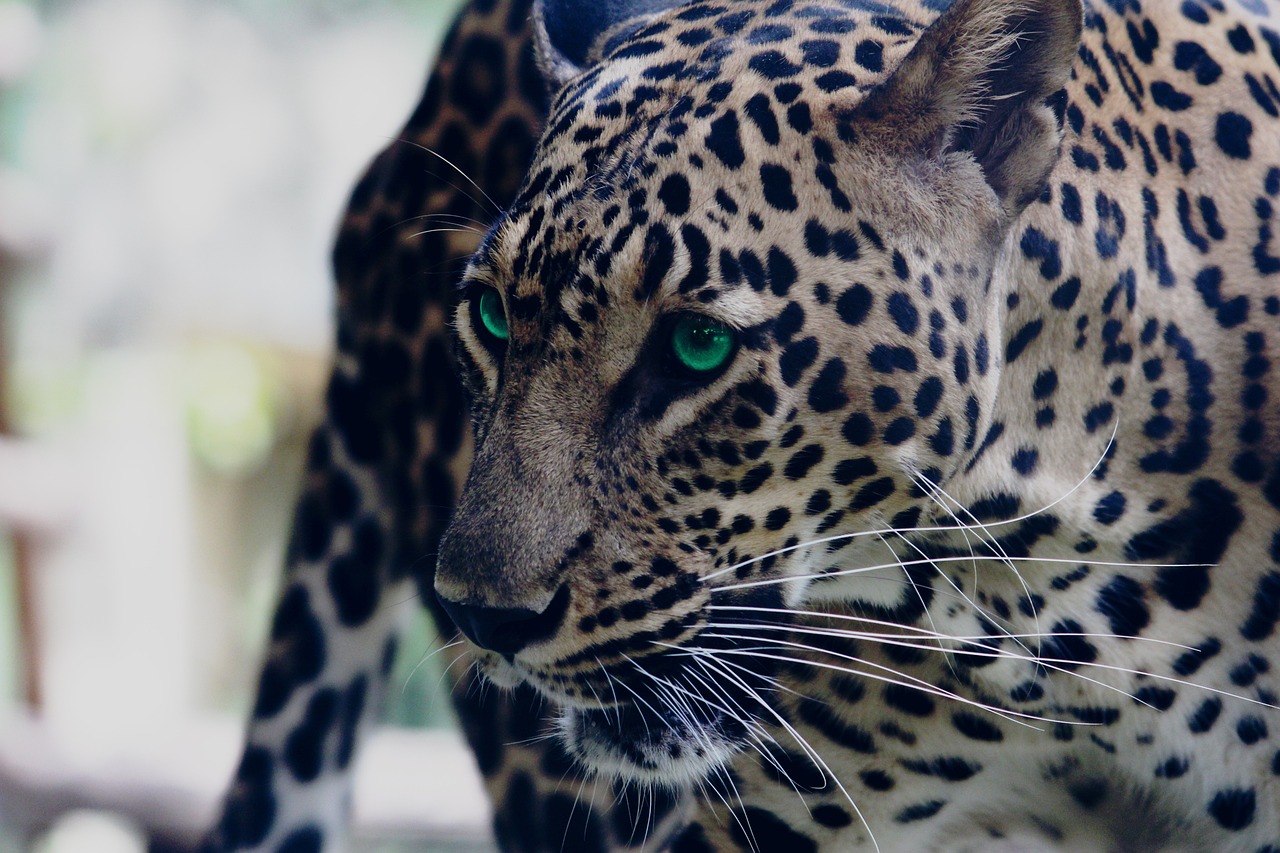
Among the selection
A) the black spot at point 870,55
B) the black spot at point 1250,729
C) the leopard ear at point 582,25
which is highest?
the black spot at point 870,55

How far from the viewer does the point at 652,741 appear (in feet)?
8.95

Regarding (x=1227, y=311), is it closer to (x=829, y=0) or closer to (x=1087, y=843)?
(x=829, y=0)

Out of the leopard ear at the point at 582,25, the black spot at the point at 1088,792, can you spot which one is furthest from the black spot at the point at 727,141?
the black spot at the point at 1088,792

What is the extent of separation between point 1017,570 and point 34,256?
20.3 ft

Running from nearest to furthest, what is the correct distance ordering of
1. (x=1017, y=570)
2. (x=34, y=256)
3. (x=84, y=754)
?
1. (x=1017, y=570)
2. (x=84, y=754)
3. (x=34, y=256)

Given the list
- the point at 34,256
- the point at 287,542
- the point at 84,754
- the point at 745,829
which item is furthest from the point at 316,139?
the point at 745,829

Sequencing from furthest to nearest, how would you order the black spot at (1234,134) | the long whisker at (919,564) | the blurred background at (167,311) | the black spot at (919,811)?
the blurred background at (167,311)
the black spot at (919,811)
the black spot at (1234,134)
the long whisker at (919,564)

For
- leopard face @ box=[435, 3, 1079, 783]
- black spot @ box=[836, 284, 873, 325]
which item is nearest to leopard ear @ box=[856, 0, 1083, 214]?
leopard face @ box=[435, 3, 1079, 783]

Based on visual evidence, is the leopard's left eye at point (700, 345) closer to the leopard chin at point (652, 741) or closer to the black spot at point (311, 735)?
the leopard chin at point (652, 741)

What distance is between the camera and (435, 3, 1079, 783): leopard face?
2.39 meters

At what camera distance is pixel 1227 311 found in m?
2.77

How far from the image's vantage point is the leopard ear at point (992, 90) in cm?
237

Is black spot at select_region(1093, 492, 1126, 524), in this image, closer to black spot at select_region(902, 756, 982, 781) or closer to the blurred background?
black spot at select_region(902, 756, 982, 781)

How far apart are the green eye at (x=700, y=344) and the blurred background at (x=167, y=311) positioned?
5.79 m
